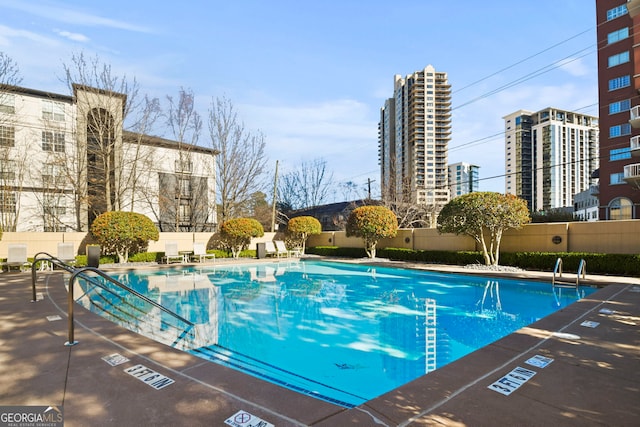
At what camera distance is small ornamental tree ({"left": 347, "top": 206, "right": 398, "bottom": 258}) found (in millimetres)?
16703

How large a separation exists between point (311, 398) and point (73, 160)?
20.5 meters

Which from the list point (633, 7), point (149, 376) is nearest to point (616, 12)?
point (633, 7)

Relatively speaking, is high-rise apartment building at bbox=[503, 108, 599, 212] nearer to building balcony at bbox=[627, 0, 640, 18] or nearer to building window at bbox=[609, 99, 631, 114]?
building window at bbox=[609, 99, 631, 114]

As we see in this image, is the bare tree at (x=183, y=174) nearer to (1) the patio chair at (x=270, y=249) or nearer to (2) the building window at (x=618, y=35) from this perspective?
(1) the patio chair at (x=270, y=249)

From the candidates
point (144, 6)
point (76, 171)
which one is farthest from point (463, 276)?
point (76, 171)

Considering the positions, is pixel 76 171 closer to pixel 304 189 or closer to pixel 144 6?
pixel 144 6

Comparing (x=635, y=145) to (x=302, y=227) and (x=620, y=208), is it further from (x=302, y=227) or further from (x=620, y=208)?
(x=302, y=227)

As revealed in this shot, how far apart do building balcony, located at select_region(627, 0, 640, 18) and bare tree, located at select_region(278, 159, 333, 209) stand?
26.8 meters

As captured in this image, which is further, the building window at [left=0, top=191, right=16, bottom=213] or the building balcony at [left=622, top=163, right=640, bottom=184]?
the building balcony at [left=622, top=163, right=640, bottom=184]

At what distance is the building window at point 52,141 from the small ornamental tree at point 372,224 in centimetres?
1805

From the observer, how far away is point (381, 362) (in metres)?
4.47

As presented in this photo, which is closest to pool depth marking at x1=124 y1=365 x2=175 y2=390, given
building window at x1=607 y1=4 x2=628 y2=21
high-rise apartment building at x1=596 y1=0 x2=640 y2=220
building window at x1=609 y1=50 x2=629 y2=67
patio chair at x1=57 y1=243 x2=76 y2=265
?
patio chair at x1=57 y1=243 x2=76 y2=265

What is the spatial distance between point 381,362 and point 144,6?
11.0 meters

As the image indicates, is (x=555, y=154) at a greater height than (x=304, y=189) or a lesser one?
greater
